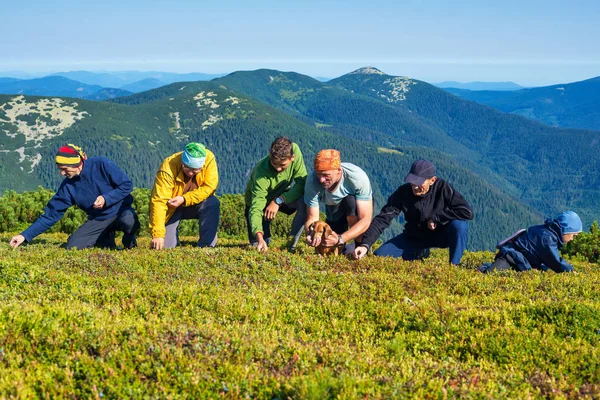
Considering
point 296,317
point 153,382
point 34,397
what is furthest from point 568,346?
point 34,397

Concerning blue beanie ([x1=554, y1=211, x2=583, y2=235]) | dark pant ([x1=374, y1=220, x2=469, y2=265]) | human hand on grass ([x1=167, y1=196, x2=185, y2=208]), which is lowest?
dark pant ([x1=374, y1=220, x2=469, y2=265])

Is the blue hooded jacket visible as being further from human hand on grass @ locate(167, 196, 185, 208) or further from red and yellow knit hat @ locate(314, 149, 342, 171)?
human hand on grass @ locate(167, 196, 185, 208)

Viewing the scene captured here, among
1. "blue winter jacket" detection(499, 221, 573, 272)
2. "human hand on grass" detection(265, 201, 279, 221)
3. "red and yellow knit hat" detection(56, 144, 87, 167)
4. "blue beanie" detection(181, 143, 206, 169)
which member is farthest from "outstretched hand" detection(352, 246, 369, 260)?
"red and yellow knit hat" detection(56, 144, 87, 167)

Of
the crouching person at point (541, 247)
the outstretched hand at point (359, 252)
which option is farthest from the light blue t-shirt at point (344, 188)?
the crouching person at point (541, 247)

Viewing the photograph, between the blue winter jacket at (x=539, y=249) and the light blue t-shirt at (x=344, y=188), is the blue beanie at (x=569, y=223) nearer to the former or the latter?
the blue winter jacket at (x=539, y=249)

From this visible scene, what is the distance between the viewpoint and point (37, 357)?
197 inches

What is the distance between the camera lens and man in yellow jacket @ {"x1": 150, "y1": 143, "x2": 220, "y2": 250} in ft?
36.2

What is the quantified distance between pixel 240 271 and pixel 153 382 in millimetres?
5008

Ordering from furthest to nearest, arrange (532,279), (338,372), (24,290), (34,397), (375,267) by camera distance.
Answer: (375,267) < (532,279) < (24,290) < (338,372) < (34,397)

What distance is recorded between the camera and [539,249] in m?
10.5

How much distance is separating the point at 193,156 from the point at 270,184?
1.89 m

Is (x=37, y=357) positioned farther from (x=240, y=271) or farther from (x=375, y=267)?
(x=375, y=267)

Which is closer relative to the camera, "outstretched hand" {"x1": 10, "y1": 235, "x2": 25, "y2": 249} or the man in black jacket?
the man in black jacket

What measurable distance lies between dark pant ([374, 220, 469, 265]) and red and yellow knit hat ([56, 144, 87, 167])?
7.03 metres
